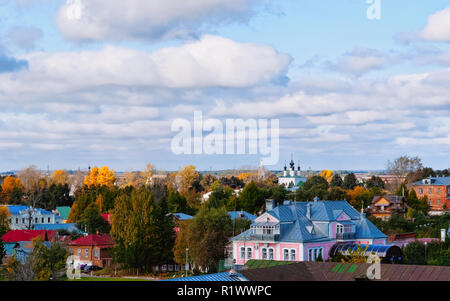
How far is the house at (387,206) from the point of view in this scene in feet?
226

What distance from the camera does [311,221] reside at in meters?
51.1

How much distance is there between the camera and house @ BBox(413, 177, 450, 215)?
83.6m

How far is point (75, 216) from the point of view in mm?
80375

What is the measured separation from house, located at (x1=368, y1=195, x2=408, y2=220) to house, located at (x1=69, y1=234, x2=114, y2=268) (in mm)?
28788

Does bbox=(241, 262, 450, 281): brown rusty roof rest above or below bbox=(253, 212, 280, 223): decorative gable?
below

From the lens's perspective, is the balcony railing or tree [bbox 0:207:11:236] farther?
tree [bbox 0:207:11:236]

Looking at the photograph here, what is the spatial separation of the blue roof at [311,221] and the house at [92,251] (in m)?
15.7

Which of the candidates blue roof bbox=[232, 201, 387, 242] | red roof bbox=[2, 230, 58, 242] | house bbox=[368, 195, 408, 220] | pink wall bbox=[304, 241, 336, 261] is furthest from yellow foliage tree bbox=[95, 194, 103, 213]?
pink wall bbox=[304, 241, 336, 261]

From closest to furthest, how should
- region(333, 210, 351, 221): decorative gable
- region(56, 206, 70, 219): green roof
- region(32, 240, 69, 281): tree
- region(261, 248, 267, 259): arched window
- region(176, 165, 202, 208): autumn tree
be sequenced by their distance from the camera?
region(32, 240, 69, 281): tree → region(261, 248, 267, 259): arched window → region(333, 210, 351, 221): decorative gable → region(56, 206, 70, 219): green roof → region(176, 165, 202, 208): autumn tree

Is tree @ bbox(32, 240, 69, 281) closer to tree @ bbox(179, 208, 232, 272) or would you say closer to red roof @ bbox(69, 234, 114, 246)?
tree @ bbox(179, 208, 232, 272)

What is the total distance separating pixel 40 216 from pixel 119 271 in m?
37.3

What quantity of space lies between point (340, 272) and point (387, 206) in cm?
4361
